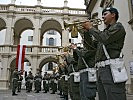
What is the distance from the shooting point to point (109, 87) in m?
2.79

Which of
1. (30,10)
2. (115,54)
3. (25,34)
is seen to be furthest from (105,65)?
(25,34)

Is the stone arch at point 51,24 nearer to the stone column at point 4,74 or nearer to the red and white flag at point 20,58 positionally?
the stone column at point 4,74

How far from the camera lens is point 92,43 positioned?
4.23 meters

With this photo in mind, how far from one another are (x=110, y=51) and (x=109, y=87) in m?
0.54

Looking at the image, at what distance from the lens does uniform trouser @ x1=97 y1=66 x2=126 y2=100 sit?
2730mm

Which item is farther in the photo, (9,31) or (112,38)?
(9,31)

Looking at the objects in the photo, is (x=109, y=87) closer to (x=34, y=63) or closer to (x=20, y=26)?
(x=34, y=63)

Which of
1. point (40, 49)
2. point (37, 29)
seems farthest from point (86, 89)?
point (37, 29)

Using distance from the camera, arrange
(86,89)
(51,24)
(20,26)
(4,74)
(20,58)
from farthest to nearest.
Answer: (20,26) → (51,24) → (4,74) → (20,58) → (86,89)

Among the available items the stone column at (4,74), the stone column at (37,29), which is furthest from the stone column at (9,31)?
the stone column at (37,29)

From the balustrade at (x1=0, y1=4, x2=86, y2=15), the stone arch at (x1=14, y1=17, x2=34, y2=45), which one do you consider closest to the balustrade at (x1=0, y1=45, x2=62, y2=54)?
the stone arch at (x1=14, y1=17, x2=34, y2=45)

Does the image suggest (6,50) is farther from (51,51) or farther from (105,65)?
(105,65)

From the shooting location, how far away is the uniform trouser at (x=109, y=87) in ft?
8.96

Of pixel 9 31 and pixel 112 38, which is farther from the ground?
pixel 9 31
